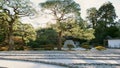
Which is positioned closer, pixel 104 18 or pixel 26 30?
pixel 26 30

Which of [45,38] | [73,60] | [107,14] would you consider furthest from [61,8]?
[107,14]

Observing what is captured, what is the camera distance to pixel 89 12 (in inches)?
2064

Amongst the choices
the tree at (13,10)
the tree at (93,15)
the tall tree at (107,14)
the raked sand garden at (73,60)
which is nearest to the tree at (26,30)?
the tree at (13,10)

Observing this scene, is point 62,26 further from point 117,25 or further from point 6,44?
point 117,25

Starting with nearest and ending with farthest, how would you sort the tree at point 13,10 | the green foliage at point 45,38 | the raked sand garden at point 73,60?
the raked sand garden at point 73,60, the tree at point 13,10, the green foliage at point 45,38

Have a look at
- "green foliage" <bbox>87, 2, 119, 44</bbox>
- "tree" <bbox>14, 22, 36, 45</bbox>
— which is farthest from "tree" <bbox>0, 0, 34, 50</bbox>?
"green foliage" <bbox>87, 2, 119, 44</bbox>

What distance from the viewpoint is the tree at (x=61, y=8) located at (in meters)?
29.7

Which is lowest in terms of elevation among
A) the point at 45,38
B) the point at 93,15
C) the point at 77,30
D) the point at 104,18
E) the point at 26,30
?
the point at 45,38

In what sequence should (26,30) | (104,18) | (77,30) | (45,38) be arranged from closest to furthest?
(26,30) < (77,30) < (45,38) < (104,18)

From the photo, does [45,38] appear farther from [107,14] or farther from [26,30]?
[107,14]

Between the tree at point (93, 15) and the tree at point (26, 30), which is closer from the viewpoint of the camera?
the tree at point (26, 30)

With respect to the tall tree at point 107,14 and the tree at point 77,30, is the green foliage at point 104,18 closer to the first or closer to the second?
the tall tree at point 107,14

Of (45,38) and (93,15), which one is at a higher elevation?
(93,15)

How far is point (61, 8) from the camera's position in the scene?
3014cm
